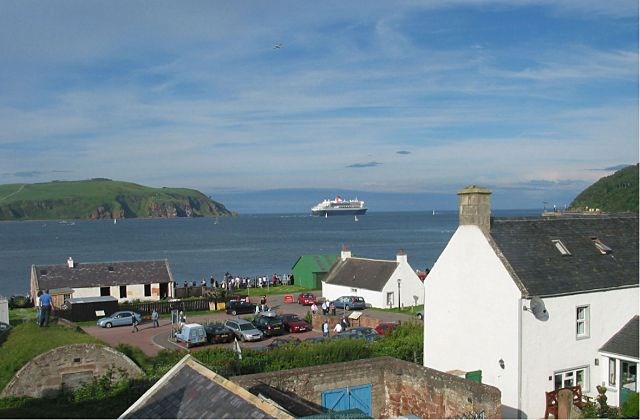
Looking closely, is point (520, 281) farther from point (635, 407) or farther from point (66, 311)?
point (66, 311)

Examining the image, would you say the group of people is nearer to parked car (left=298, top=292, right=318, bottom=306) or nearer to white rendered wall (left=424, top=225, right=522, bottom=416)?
parked car (left=298, top=292, right=318, bottom=306)

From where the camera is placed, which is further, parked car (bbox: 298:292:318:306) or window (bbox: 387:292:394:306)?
parked car (bbox: 298:292:318:306)

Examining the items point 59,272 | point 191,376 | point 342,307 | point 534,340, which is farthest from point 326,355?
point 59,272

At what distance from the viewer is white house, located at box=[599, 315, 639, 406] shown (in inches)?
931

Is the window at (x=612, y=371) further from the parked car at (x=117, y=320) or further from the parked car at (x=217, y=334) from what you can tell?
the parked car at (x=117, y=320)

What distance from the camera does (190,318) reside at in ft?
150

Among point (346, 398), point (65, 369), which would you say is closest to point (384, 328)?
point (65, 369)

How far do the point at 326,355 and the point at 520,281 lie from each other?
8.16 metres

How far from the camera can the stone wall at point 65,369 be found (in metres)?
23.6

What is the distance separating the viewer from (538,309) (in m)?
23.4

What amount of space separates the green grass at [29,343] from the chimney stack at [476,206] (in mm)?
14767

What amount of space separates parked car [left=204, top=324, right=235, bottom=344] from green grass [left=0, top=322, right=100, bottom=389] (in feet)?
29.4

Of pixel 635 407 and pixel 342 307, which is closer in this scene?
pixel 635 407

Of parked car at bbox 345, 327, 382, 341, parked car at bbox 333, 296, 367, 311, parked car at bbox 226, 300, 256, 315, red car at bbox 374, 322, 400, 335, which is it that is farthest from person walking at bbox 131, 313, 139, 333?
red car at bbox 374, 322, 400, 335
